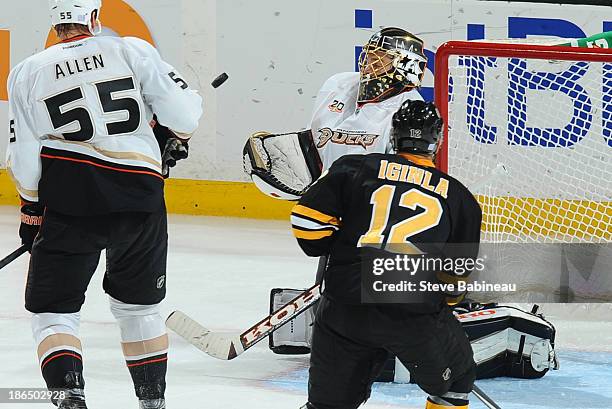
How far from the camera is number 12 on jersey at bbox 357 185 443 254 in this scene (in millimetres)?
2682

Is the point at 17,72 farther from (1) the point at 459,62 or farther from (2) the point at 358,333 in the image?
(1) the point at 459,62

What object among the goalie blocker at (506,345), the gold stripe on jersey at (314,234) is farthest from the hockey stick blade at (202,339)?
the gold stripe on jersey at (314,234)

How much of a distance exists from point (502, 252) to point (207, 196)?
236 cm

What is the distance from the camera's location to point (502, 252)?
438cm

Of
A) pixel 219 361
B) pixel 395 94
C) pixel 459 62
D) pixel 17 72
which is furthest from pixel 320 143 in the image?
pixel 459 62

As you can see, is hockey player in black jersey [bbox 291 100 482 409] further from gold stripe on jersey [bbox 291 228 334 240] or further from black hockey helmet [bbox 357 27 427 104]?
black hockey helmet [bbox 357 27 427 104]

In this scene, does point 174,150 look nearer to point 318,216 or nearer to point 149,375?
point 149,375

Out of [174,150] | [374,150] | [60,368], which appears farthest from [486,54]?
[60,368]

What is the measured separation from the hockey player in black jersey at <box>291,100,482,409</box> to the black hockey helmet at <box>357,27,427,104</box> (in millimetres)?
915

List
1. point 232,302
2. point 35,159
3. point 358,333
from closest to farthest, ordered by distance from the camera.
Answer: point 358,333, point 35,159, point 232,302

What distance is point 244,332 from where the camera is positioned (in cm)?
382

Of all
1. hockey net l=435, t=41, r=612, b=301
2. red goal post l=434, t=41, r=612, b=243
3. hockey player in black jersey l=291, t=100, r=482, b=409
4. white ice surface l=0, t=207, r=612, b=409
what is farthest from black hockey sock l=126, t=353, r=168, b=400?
red goal post l=434, t=41, r=612, b=243

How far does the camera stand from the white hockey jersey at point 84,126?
10.1 ft

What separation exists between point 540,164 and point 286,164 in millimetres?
1433
